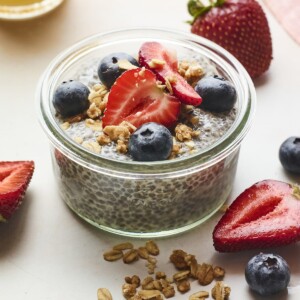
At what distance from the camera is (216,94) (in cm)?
173

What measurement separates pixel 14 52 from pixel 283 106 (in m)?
0.80

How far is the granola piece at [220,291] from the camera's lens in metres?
1.59

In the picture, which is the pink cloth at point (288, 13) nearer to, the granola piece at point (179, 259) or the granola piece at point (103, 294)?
the granola piece at point (179, 259)

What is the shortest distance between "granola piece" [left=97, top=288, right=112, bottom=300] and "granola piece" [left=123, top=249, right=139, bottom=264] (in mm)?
94

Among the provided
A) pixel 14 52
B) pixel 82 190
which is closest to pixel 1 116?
pixel 14 52

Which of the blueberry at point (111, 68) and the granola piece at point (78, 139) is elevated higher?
the blueberry at point (111, 68)

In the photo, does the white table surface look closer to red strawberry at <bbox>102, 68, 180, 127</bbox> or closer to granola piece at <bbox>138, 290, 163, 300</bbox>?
granola piece at <bbox>138, 290, 163, 300</bbox>

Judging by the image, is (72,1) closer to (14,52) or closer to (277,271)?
(14,52)

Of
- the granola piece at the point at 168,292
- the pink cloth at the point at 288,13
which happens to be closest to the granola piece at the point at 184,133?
the granola piece at the point at 168,292

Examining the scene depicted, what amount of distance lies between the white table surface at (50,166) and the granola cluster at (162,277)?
0.06ft

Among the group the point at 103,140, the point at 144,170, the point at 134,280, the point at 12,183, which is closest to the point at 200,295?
the point at 134,280

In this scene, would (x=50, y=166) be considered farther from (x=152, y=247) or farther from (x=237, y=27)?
(x=237, y=27)

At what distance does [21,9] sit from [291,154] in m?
1.00

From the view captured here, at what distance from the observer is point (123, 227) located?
5.66ft
